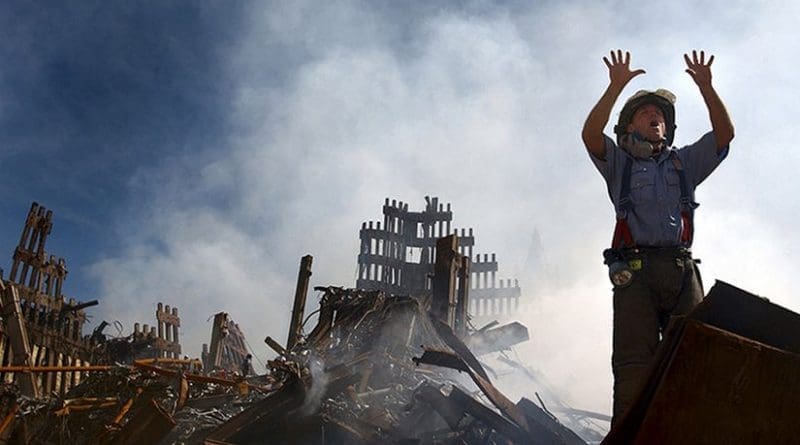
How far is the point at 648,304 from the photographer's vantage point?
3066 millimetres

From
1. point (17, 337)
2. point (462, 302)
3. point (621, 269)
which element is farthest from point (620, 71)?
point (17, 337)

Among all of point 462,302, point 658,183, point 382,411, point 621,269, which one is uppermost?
point 462,302

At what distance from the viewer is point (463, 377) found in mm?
8250

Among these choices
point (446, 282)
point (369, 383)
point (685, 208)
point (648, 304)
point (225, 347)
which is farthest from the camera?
point (225, 347)

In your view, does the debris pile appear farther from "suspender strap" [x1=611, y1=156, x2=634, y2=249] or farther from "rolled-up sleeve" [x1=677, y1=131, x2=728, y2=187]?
"rolled-up sleeve" [x1=677, y1=131, x2=728, y2=187]

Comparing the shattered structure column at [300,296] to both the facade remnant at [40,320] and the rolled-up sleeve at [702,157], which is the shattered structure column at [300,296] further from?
the rolled-up sleeve at [702,157]

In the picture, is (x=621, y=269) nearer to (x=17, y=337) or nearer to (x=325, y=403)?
(x=325, y=403)

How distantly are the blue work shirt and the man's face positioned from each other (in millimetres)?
124

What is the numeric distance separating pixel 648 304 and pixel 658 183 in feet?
2.52

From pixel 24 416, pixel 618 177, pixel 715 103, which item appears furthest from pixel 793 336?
pixel 24 416

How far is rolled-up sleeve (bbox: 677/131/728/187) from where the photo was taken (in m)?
3.38

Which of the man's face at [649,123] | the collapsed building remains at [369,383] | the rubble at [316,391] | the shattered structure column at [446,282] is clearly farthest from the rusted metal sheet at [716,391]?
the shattered structure column at [446,282]

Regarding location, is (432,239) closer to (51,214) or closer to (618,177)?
(51,214)

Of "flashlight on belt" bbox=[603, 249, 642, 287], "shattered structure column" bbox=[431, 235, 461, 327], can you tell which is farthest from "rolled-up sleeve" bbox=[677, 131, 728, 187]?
"shattered structure column" bbox=[431, 235, 461, 327]
